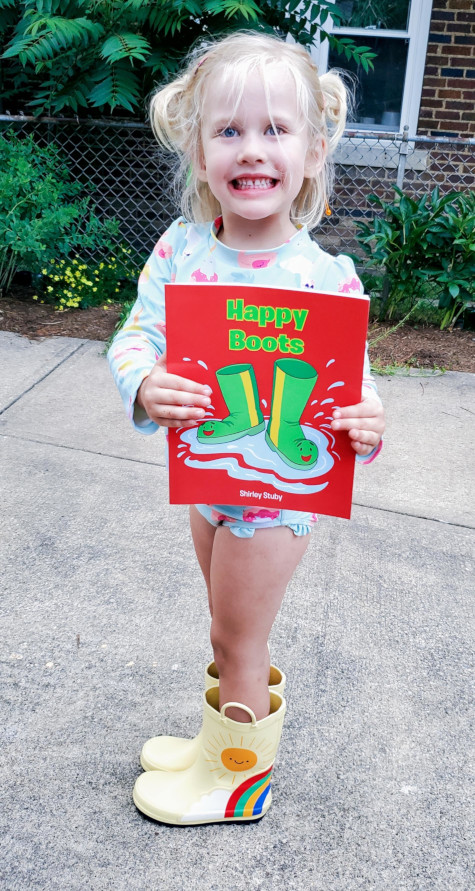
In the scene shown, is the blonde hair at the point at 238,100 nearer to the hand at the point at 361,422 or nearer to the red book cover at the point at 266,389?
the red book cover at the point at 266,389

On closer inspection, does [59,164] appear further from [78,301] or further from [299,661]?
[299,661]

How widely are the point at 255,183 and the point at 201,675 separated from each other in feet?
4.42

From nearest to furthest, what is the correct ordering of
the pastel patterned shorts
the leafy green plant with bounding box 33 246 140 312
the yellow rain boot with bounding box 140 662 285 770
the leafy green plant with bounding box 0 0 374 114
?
the pastel patterned shorts < the yellow rain boot with bounding box 140 662 285 770 < the leafy green plant with bounding box 0 0 374 114 < the leafy green plant with bounding box 33 246 140 312

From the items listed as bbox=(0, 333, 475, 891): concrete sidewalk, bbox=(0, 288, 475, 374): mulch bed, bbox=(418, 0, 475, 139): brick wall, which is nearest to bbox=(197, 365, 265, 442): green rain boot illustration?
bbox=(0, 333, 475, 891): concrete sidewalk

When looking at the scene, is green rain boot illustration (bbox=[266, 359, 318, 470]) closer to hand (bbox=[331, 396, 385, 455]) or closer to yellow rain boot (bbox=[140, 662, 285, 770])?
hand (bbox=[331, 396, 385, 455])

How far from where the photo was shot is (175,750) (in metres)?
1.83

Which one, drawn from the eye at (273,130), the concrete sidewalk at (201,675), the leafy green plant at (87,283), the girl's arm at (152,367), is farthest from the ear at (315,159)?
the leafy green plant at (87,283)

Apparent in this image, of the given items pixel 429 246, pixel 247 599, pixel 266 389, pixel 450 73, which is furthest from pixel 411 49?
pixel 247 599

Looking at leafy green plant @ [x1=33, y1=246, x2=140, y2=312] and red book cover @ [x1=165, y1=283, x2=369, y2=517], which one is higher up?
red book cover @ [x1=165, y1=283, x2=369, y2=517]

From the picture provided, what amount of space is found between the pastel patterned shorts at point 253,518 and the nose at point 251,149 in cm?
63

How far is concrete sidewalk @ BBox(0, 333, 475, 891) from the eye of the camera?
1618mm

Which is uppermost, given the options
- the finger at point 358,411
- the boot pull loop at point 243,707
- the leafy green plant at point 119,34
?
the leafy green plant at point 119,34

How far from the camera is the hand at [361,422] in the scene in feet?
4.19

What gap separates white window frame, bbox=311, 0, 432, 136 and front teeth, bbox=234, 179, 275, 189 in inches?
214
